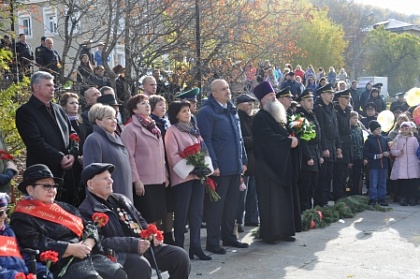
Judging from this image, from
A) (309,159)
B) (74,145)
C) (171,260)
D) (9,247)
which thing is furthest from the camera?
(309,159)

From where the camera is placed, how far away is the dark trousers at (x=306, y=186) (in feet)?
29.7

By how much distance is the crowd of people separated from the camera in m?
4.61

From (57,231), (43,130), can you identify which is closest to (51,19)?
(43,130)

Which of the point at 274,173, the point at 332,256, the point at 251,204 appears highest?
the point at 274,173

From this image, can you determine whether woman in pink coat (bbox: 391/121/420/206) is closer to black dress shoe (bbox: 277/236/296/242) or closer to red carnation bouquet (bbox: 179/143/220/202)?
black dress shoe (bbox: 277/236/296/242)

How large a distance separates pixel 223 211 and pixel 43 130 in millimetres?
2682

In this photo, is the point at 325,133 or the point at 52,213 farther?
the point at 325,133

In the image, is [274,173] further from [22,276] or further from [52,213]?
[22,276]

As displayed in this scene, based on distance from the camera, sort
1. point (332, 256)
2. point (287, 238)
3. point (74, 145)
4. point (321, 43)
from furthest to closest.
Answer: point (321, 43) < point (287, 238) < point (332, 256) < point (74, 145)

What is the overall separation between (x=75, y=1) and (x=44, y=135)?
188 inches

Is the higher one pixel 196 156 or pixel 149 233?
→ pixel 196 156

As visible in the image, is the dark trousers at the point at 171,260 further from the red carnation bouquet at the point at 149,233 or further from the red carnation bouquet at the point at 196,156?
the red carnation bouquet at the point at 196,156

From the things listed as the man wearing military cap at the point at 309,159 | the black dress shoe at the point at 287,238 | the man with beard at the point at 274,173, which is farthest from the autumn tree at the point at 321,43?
the black dress shoe at the point at 287,238

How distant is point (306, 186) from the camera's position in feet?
29.9
